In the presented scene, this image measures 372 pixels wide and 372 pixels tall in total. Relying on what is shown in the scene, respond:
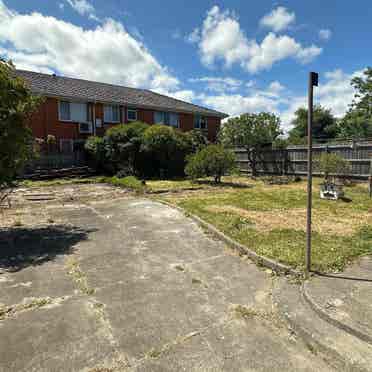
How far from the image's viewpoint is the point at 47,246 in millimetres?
4797

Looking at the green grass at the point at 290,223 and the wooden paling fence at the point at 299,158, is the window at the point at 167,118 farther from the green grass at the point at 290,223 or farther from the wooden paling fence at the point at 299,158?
the green grass at the point at 290,223

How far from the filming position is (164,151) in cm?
1521

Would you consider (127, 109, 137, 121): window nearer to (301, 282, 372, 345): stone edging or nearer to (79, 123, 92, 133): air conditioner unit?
(79, 123, 92, 133): air conditioner unit

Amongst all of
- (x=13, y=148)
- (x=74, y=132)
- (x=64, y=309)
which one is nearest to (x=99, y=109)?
Answer: (x=74, y=132)

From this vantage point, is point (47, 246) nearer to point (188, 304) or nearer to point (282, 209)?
point (188, 304)

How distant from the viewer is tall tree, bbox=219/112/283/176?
54.7 feet

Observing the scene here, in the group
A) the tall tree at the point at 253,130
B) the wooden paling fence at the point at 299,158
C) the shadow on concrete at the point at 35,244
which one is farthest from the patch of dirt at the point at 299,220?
the tall tree at the point at 253,130

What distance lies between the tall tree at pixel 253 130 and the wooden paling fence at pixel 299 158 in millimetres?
986

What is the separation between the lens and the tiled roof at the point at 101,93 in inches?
753

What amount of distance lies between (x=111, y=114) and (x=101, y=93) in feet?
6.60

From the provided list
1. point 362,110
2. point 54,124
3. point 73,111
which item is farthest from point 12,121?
point 362,110

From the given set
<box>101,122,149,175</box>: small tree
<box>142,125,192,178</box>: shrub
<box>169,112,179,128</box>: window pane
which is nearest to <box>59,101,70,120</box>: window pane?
<box>101,122,149,175</box>: small tree

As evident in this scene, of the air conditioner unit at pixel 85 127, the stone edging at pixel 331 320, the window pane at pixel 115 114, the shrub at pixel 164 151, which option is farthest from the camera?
the window pane at pixel 115 114

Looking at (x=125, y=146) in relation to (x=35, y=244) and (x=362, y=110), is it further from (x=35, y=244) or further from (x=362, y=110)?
(x=362, y=110)
